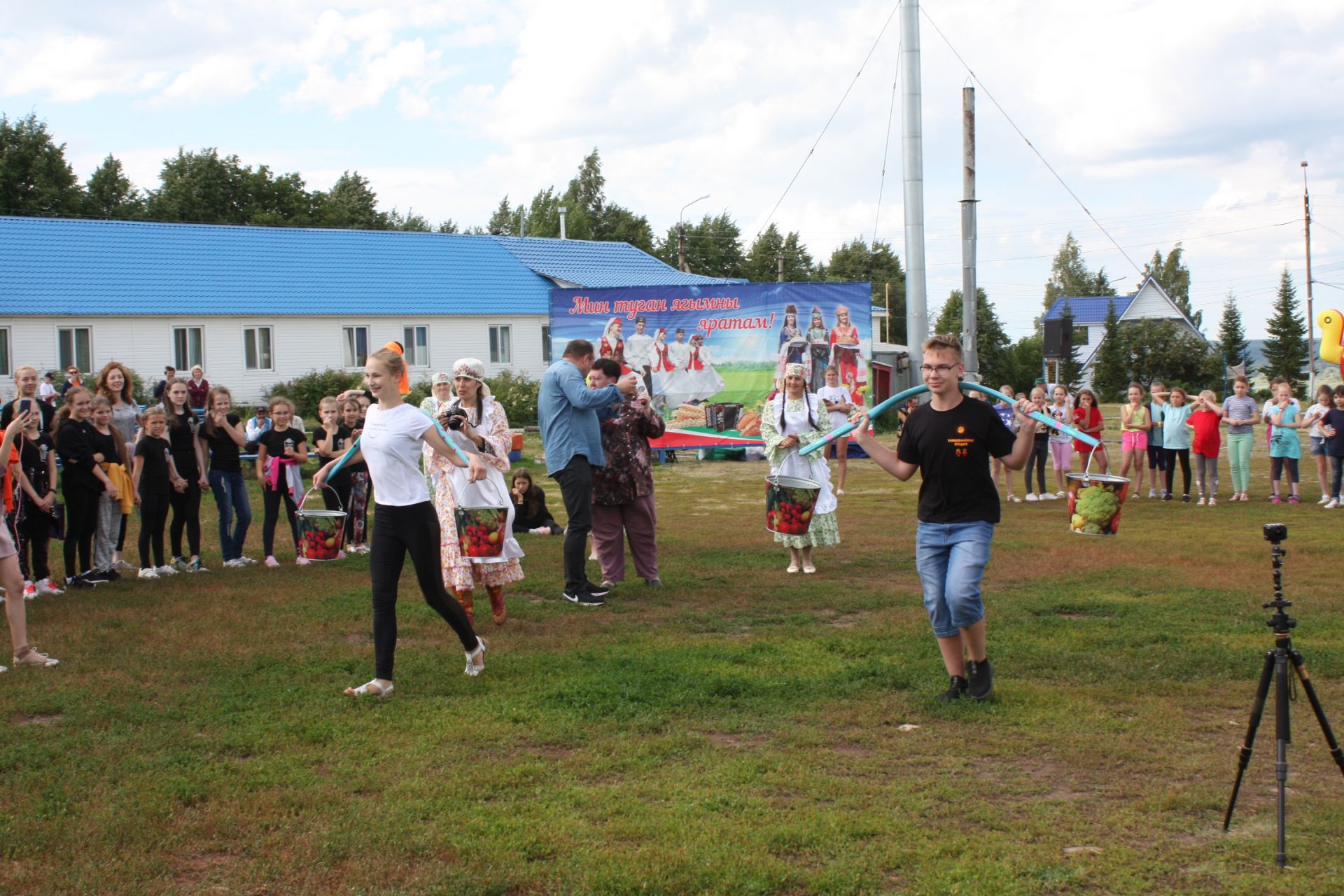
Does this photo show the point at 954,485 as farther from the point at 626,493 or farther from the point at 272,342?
the point at 272,342

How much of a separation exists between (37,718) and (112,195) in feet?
186

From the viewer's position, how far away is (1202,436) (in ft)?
54.4

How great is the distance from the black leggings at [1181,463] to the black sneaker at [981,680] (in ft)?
38.5

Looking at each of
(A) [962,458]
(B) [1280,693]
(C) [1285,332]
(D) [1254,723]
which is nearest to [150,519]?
(A) [962,458]

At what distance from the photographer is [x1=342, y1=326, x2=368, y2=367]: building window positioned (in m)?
38.9

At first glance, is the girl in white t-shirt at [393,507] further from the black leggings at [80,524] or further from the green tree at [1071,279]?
the green tree at [1071,279]

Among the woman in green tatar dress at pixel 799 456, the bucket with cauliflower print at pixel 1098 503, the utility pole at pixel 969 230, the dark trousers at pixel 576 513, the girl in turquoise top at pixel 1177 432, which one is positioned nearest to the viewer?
the bucket with cauliflower print at pixel 1098 503

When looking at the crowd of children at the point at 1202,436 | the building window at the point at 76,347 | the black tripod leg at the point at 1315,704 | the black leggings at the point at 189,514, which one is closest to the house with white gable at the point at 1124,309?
the building window at the point at 76,347

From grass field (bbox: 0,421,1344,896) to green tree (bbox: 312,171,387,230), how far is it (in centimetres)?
5195

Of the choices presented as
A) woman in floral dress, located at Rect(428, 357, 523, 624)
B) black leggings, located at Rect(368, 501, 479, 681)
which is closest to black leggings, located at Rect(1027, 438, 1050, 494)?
woman in floral dress, located at Rect(428, 357, 523, 624)

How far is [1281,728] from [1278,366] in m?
70.7

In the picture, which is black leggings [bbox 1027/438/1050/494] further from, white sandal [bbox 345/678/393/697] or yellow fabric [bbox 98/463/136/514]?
white sandal [bbox 345/678/393/697]

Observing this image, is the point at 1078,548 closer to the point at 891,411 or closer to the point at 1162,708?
the point at 1162,708

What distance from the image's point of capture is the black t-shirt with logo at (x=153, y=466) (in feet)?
36.9
